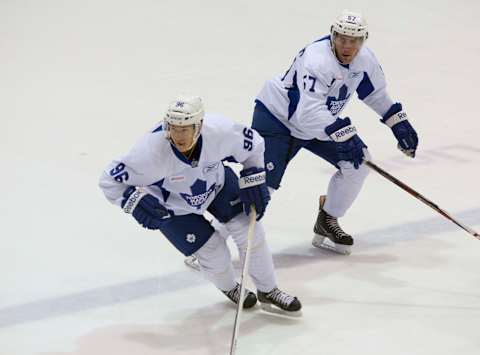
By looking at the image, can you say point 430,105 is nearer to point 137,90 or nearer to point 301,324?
point 137,90

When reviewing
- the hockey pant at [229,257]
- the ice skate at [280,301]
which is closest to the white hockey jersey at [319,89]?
the hockey pant at [229,257]

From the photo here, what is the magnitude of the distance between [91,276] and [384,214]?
4.74 feet

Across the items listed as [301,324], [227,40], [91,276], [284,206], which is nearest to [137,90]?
[227,40]

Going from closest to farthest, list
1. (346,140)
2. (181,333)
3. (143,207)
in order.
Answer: (143,207) → (181,333) → (346,140)

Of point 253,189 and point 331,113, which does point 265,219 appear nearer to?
point 331,113

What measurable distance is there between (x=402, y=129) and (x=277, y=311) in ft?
3.16

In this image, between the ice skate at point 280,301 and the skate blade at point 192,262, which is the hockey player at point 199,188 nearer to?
the ice skate at point 280,301

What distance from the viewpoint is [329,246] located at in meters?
4.62

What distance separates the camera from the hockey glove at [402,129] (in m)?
4.39

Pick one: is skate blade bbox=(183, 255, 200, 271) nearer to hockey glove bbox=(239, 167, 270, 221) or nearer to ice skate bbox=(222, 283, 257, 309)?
ice skate bbox=(222, 283, 257, 309)

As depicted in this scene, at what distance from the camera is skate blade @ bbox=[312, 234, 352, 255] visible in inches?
179

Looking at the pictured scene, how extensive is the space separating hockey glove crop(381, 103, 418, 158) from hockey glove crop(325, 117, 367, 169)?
0.93 ft

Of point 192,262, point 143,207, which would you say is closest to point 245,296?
point 192,262

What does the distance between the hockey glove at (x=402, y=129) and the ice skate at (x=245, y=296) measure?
0.93 m
